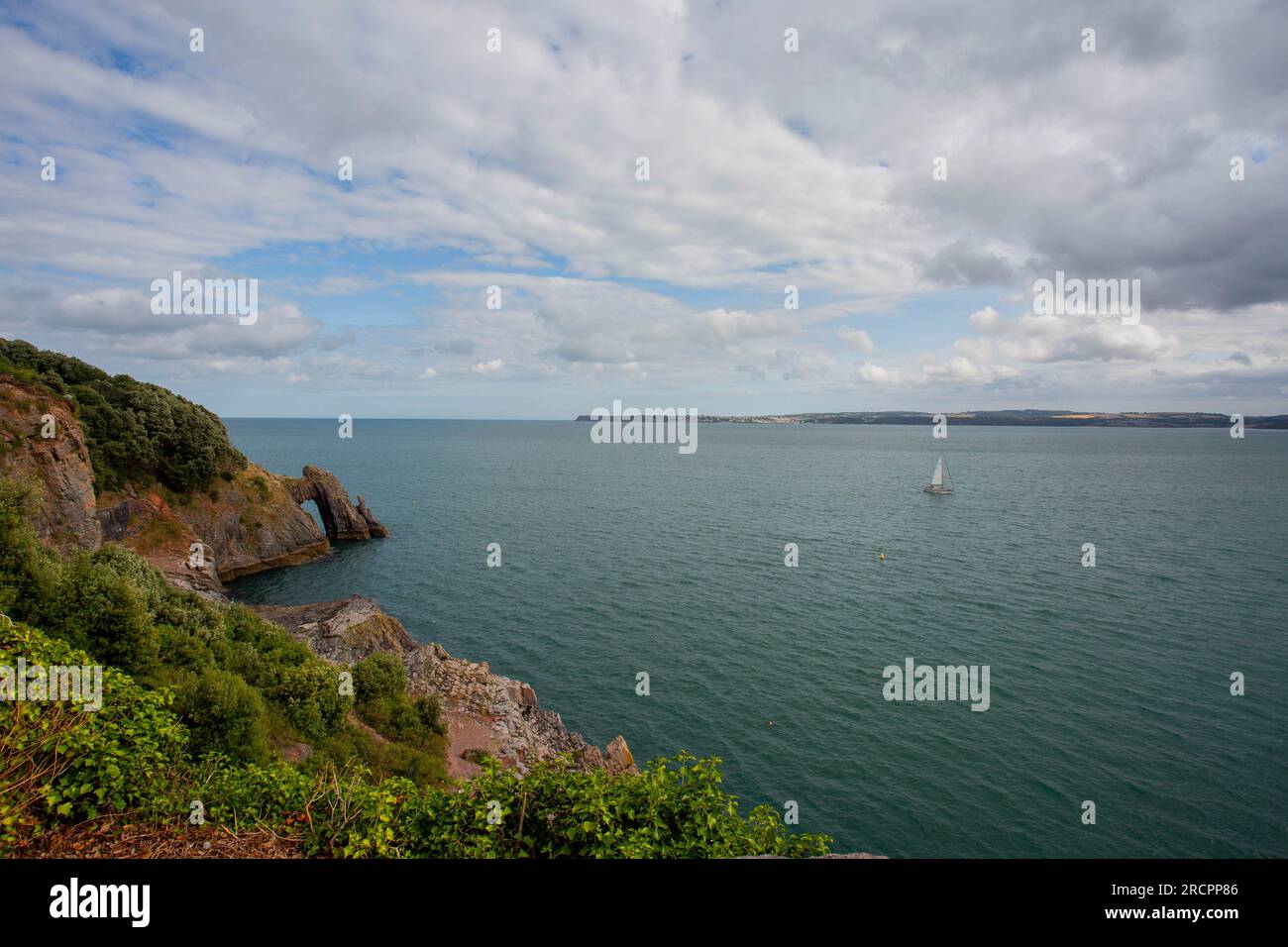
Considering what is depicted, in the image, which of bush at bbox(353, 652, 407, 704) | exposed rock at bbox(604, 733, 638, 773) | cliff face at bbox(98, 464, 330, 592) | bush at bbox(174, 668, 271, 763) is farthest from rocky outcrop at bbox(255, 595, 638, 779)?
cliff face at bbox(98, 464, 330, 592)

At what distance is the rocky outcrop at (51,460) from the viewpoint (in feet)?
120

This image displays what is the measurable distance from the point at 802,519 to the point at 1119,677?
49.1 metres

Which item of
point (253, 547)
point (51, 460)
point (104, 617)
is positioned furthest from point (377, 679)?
point (253, 547)

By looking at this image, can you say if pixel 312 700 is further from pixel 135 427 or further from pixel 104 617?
pixel 135 427

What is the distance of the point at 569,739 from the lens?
30547 mm

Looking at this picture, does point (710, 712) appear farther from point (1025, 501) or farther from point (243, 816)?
point (1025, 501)

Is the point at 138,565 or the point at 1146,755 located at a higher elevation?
the point at 138,565

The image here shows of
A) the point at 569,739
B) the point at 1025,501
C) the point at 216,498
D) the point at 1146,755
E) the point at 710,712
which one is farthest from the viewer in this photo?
the point at 1025,501

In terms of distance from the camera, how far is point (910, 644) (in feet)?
133

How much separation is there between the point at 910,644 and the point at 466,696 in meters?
27.9

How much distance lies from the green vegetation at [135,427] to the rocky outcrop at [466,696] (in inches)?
1054

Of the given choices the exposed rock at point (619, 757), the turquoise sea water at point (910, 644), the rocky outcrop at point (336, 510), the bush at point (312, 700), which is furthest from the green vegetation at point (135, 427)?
the exposed rock at point (619, 757)
